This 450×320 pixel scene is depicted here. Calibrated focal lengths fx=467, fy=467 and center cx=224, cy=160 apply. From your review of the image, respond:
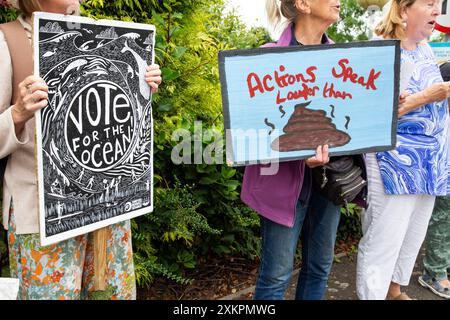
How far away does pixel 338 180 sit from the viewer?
2121 millimetres

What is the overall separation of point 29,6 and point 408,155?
6.56 ft

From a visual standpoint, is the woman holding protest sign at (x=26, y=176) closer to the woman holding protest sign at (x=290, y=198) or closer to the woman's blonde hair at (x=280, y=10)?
the woman holding protest sign at (x=290, y=198)

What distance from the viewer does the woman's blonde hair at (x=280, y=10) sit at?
2211 millimetres

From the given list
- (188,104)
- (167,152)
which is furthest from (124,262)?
(188,104)

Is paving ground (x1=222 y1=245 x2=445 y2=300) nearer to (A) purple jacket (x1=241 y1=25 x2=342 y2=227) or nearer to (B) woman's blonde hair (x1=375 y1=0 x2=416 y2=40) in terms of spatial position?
(A) purple jacket (x1=241 y1=25 x2=342 y2=227)

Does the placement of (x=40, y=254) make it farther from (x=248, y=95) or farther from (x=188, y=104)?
(x=188, y=104)

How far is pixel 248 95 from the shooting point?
1.97m

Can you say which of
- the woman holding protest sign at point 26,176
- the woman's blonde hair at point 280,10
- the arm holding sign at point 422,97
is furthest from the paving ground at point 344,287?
the woman's blonde hair at point 280,10

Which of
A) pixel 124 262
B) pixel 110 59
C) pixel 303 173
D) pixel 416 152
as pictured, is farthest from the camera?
pixel 416 152

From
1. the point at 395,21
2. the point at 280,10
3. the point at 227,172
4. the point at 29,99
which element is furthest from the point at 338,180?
the point at 29,99

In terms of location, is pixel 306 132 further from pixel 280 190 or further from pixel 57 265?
pixel 57 265

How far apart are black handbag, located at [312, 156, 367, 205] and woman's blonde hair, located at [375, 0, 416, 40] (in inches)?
33.5

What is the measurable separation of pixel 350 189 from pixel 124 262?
3.47ft

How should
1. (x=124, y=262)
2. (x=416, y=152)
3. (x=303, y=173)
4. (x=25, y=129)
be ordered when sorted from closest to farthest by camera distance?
(x=25, y=129) < (x=124, y=262) < (x=303, y=173) < (x=416, y=152)
